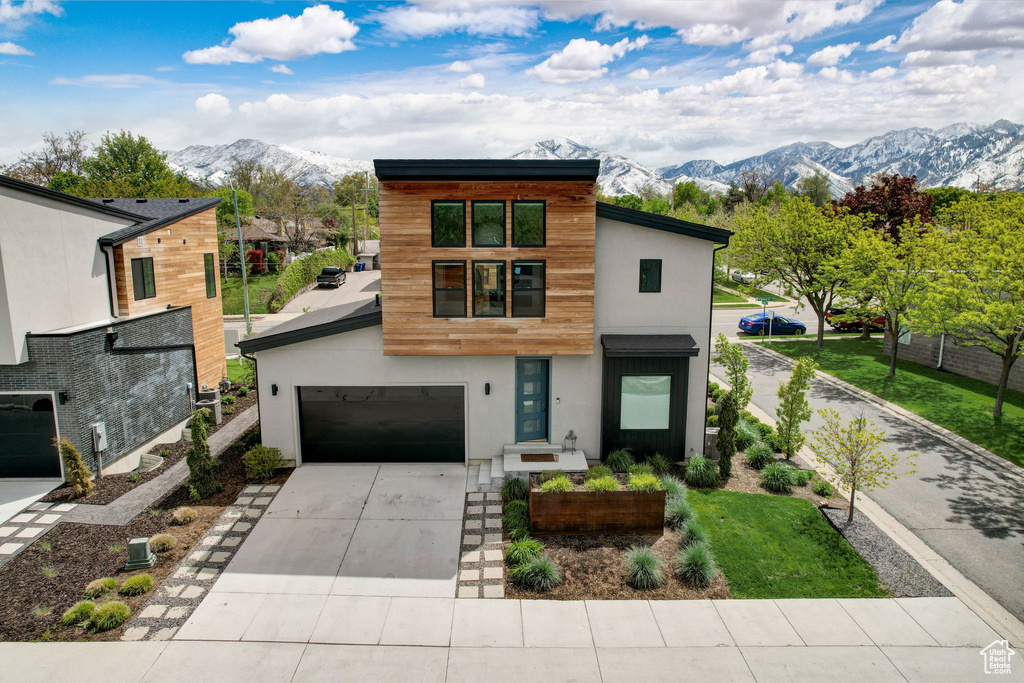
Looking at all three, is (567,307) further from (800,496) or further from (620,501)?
(800,496)

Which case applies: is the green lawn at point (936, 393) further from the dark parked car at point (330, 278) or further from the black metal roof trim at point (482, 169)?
the dark parked car at point (330, 278)

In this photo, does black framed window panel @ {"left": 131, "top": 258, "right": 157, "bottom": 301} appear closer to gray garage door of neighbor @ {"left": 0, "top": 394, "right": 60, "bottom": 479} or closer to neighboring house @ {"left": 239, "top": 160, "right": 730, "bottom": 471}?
gray garage door of neighbor @ {"left": 0, "top": 394, "right": 60, "bottom": 479}

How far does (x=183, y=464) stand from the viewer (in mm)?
15195

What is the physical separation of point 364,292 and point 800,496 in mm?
18435

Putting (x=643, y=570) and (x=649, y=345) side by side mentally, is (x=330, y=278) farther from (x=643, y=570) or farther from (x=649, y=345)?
(x=643, y=570)

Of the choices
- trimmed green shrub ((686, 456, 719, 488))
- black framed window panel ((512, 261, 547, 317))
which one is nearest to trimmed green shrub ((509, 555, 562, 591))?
trimmed green shrub ((686, 456, 719, 488))

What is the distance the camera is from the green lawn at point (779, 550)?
1010 cm

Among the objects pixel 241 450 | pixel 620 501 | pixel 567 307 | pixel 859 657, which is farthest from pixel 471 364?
pixel 859 657

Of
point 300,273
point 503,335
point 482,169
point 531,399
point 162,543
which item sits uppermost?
point 482,169

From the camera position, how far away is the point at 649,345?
46.1 ft

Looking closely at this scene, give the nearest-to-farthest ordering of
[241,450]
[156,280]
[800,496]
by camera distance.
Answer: [800,496] → [241,450] → [156,280]

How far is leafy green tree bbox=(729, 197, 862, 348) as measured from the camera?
2822cm

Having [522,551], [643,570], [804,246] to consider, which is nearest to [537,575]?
[522,551]

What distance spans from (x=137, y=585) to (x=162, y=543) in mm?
1358
